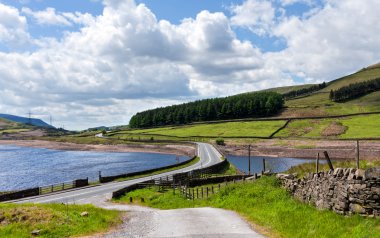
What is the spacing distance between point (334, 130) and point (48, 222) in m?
120

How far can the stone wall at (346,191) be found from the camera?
1442cm

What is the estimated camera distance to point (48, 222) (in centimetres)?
1808

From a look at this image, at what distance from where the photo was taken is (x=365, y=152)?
95.7 meters

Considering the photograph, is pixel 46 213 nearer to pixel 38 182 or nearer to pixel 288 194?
pixel 288 194

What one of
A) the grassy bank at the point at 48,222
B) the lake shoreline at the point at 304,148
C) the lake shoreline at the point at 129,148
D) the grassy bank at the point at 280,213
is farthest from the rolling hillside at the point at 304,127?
the grassy bank at the point at 48,222

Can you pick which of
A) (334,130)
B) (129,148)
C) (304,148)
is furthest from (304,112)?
(129,148)

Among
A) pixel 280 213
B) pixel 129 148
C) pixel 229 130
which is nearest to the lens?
pixel 280 213

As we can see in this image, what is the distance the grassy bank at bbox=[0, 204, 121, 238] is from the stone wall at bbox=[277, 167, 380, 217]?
10254mm

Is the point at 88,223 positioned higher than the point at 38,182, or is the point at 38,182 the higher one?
the point at 88,223

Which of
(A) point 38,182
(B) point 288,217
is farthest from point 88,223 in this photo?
(A) point 38,182

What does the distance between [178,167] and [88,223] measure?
5676cm

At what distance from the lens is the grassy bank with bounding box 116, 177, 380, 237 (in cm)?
1379

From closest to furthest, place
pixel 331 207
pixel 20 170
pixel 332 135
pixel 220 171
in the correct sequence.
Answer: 1. pixel 331 207
2. pixel 220 171
3. pixel 20 170
4. pixel 332 135

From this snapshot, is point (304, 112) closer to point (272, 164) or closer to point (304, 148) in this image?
point (304, 148)
